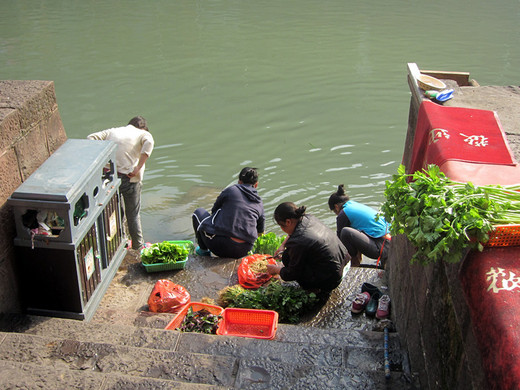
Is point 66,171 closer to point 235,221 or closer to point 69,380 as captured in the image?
point 69,380

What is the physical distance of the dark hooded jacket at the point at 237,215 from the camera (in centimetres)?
639

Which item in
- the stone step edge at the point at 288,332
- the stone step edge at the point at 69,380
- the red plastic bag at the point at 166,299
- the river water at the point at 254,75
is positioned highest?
the stone step edge at the point at 69,380

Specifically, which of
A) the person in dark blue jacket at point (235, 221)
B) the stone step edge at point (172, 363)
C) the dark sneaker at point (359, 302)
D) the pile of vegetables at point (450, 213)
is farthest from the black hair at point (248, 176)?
the pile of vegetables at point (450, 213)

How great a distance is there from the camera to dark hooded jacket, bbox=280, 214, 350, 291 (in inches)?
210

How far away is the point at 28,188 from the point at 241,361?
2.00 metres

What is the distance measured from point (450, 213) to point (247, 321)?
264 cm

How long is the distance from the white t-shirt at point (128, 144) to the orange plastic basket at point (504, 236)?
4.44 metres

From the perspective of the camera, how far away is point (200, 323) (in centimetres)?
490

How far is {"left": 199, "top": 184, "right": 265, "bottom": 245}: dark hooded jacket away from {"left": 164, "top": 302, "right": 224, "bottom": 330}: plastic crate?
134 centimetres

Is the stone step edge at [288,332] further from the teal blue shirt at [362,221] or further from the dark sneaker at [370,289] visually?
the teal blue shirt at [362,221]

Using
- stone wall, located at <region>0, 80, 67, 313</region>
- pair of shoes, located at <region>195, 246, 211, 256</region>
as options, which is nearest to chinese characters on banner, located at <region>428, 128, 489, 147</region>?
stone wall, located at <region>0, 80, 67, 313</region>

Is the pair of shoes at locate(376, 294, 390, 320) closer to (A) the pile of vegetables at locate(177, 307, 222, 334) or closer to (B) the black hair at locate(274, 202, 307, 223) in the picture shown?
(B) the black hair at locate(274, 202, 307, 223)

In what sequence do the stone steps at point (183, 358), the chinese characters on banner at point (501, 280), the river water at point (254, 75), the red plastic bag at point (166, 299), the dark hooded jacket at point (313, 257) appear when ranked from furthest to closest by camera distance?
the river water at point (254, 75), the dark hooded jacket at point (313, 257), the red plastic bag at point (166, 299), the stone steps at point (183, 358), the chinese characters on banner at point (501, 280)

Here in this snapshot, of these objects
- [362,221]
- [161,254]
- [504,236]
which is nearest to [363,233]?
[362,221]
